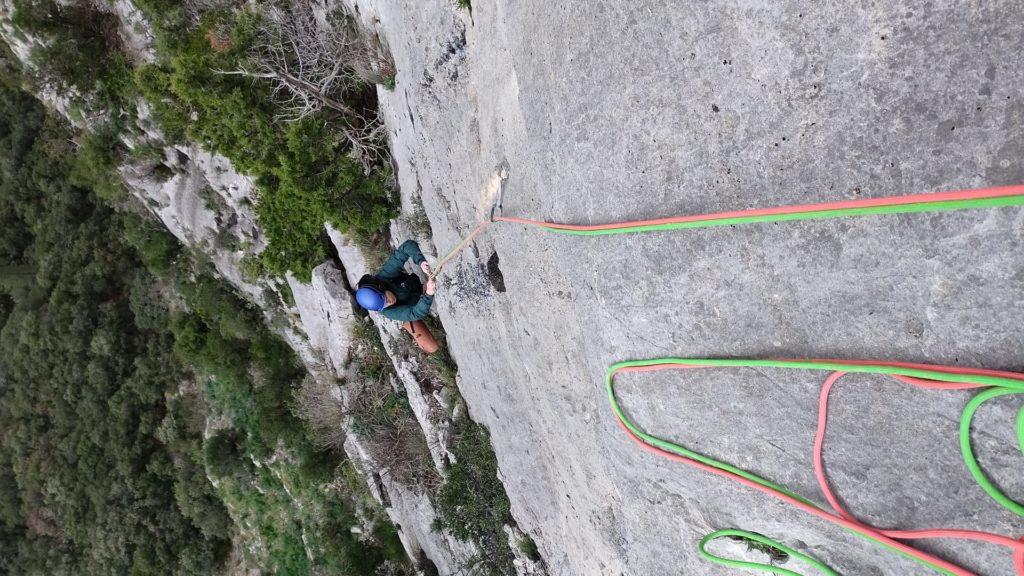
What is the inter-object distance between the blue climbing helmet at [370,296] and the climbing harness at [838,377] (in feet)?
7.08

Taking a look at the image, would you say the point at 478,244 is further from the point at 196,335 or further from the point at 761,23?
the point at 196,335

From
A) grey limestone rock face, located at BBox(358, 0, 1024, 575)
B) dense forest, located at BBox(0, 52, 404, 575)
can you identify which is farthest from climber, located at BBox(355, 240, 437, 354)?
dense forest, located at BBox(0, 52, 404, 575)

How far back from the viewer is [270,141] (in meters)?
5.99

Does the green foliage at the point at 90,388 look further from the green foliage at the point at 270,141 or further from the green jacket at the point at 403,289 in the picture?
the green jacket at the point at 403,289

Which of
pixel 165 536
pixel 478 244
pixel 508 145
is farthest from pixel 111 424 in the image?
pixel 508 145

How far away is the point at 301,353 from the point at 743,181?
8.08m

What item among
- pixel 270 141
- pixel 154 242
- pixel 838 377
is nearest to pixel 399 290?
pixel 270 141

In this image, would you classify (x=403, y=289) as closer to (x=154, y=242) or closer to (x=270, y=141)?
(x=270, y=141)

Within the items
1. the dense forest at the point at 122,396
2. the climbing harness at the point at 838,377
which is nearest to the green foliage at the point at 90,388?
the dense forest at the point at 122,396

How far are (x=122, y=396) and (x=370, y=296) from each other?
33.1 ft

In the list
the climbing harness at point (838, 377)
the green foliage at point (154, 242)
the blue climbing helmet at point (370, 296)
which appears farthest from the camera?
the green foliage at point (154, 242)

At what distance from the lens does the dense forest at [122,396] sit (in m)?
9.95

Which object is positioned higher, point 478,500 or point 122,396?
point 122,396

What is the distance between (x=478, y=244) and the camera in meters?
4.43
